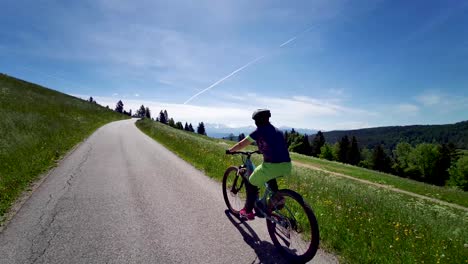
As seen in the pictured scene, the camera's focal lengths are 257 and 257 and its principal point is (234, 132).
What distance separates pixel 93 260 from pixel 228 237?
2.60m

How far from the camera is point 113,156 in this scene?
1521 cm

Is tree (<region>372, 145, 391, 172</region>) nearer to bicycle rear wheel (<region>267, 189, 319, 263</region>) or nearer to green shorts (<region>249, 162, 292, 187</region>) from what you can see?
bicycle rear wheel (<region>267, 189, 319, 263</region>)

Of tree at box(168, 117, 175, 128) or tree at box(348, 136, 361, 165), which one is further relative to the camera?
tree at box(168, 117, 175, 128)

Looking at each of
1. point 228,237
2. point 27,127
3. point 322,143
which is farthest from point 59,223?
point 322,143

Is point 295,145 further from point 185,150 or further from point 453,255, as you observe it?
point 453,255

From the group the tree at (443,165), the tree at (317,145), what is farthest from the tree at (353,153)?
the tree at (443,165)

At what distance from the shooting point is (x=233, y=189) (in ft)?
24.2

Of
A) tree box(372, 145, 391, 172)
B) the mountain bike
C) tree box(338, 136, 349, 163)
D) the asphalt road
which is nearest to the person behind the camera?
the mountain bike

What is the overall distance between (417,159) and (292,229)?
320 ft

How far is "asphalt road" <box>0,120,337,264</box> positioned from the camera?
478 cm

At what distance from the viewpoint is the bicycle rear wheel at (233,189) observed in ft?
23.4

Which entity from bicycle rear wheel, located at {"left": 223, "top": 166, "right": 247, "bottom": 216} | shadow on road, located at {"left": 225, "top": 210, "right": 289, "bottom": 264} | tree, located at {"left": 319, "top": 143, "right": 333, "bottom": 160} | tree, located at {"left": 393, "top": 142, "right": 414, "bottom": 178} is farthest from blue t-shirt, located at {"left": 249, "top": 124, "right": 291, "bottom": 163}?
tree, located at {"left": 319, "top": 143, "right": 333, "bottom": 160}

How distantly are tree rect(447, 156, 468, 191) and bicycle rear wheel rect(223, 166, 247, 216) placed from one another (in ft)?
245

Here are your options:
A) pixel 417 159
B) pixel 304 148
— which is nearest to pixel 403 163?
pixel 417 159
